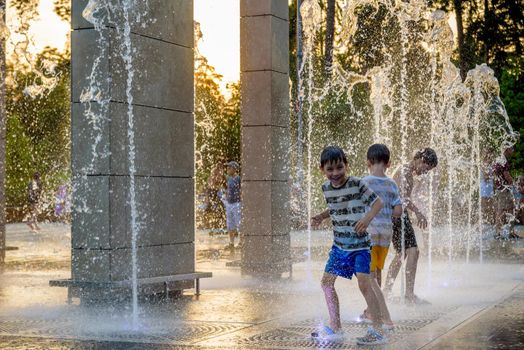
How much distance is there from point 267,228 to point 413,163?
3.79m

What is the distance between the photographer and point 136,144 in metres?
10.5

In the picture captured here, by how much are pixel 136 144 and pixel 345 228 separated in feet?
11.1

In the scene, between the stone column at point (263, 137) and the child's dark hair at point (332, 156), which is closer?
the child's dark hair at point (332, 156)

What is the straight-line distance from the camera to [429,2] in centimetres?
4081

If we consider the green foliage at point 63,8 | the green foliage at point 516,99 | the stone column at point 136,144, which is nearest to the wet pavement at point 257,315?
the stone column at point 136,144

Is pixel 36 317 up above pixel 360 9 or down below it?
below

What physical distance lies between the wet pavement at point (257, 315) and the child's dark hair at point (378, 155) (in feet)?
4.53

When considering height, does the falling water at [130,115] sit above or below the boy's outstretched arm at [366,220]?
above

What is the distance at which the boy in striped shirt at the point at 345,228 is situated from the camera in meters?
7.70

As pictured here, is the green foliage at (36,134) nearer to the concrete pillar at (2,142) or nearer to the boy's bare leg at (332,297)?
the concrete pillar at (2,142)

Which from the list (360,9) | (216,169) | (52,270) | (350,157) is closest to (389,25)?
(360,9)

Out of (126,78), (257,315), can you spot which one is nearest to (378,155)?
(257,315)

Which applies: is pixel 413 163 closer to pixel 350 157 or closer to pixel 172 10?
pixel 172 10

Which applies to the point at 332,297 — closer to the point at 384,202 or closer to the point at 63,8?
the point at 384,202
